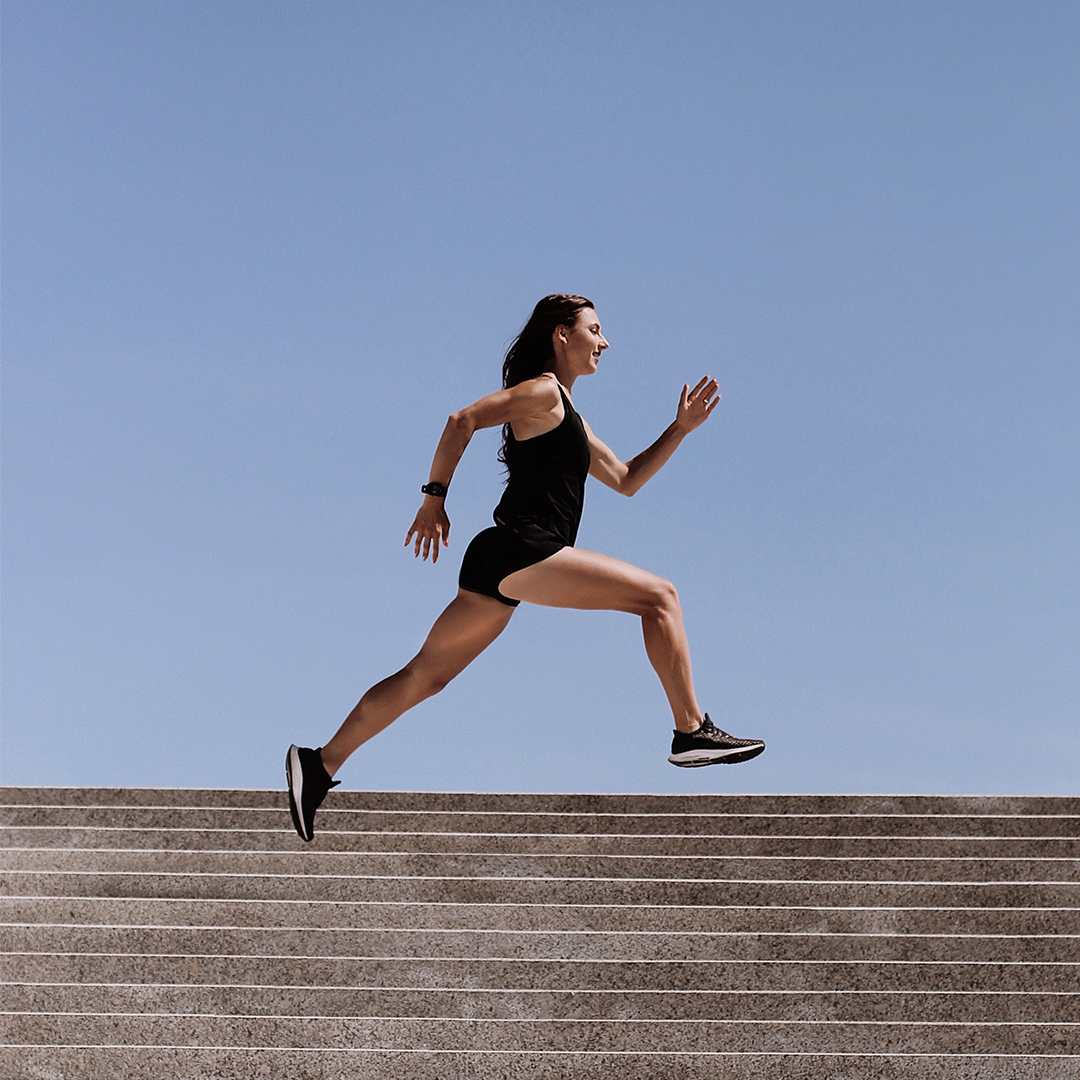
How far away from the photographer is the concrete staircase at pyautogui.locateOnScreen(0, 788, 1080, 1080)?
483cm

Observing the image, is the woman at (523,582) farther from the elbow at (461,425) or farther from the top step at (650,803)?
the top step at (650,803)

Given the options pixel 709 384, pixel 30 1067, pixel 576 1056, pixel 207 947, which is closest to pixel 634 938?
pixel 576 1056

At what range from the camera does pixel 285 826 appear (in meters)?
6.27

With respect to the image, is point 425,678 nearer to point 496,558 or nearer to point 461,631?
point 461,631

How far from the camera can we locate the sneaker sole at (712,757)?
19.1 feet

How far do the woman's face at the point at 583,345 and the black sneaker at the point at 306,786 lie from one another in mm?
2008

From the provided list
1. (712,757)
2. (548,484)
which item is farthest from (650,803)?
(548,484)

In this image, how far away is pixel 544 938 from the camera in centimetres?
532

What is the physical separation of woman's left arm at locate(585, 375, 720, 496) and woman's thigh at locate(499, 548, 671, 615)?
2.61 ft

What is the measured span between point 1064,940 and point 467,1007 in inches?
90.5

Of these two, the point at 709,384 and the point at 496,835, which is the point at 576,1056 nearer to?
the point at 496,835

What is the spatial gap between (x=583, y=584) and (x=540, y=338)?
46.6 inches

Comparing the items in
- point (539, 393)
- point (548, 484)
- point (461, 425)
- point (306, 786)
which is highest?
point (539, 393)

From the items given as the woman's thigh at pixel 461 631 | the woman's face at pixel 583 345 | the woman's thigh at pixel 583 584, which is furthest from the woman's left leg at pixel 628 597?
the woman's face at pixel 583 345
